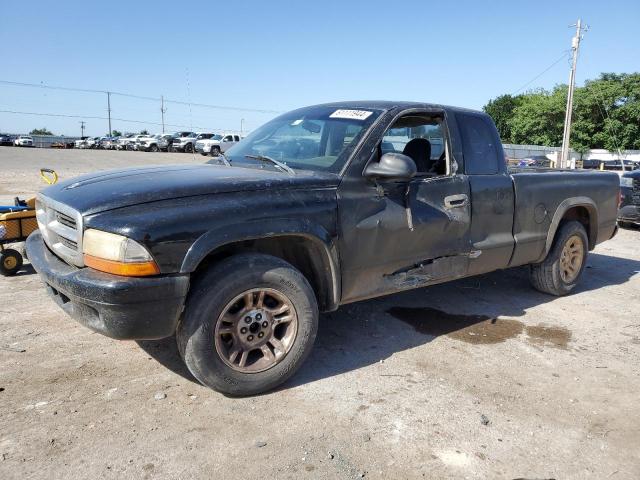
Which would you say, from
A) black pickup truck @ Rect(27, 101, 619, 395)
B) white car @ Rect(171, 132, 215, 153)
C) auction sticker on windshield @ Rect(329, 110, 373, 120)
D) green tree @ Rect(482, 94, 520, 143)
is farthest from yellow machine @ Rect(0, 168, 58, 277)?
green tree @ Rect(482, 94, 520, 143)

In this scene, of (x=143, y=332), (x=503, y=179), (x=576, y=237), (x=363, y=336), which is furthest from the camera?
(x=576, y=237)

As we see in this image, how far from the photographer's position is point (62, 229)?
314 centimetres

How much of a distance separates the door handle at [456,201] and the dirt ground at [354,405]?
1098 millimetres

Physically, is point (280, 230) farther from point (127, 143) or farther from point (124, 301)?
point (127, 143)

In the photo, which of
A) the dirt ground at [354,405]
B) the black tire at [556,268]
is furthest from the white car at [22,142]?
the black tire at [556,268]

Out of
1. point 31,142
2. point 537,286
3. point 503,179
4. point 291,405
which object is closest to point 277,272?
point 291,405

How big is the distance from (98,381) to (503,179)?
11.8ft

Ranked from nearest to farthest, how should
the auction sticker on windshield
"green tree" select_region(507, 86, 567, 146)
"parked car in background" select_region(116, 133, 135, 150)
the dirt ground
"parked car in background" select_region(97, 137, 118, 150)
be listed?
1. the dirt ground
2. the auction sticker on windshield
3. "parked car in background" select_region(116, 133, 135, 150)
4. "parked car in background" select_region(97, 137, 118, 150)
5. "green tree" select_region(507, 86, 567, 146)

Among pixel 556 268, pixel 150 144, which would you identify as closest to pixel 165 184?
pixel 556 268

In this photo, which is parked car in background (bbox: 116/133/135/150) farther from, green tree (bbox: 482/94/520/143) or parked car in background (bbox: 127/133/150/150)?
green tree (bbox: 482/94/520/143)

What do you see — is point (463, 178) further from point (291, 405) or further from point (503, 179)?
point (291, 405)

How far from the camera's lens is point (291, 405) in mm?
3156

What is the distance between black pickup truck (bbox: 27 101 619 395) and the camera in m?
2.80

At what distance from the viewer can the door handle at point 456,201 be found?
161 inches
